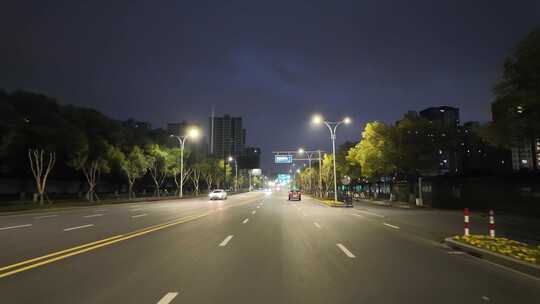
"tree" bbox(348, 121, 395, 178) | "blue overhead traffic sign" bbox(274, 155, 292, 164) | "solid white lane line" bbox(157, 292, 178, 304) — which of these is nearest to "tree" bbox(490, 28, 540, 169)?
"solid white lane line" bbox(157, 292, 178, 304)

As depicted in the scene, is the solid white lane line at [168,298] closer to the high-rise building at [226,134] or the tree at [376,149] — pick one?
the tree at [376,149]

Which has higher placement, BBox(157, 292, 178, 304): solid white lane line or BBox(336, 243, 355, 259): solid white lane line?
BBox(157, 292, 178, 304): solid white lane line

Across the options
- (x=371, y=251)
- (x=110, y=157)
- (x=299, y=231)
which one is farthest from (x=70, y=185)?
(x=371, y=251)

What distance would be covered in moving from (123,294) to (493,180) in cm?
3748

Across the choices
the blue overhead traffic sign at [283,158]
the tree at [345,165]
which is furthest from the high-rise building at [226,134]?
the tree at [345,165]

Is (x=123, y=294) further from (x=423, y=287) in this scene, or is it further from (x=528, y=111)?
(x=528, y=111)

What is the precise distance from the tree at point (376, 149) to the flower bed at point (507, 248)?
2990 cm

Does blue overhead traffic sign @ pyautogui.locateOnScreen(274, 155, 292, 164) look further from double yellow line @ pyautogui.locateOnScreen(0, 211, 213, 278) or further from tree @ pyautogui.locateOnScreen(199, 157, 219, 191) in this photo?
double yellow line @ pyautogui.locateOnScreen(0, 211, 213, 278)

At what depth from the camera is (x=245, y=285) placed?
7.29 m

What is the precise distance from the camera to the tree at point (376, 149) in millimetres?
42281

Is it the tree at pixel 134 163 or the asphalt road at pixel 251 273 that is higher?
the tree at pixel 134 163

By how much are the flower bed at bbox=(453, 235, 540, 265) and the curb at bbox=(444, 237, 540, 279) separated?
161 millimetres

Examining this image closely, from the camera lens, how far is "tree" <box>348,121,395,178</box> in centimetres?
4228

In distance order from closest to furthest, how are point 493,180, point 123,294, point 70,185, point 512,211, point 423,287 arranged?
point 123,294 → point 423,287 → point 512,211 → point 493,180 → point 70,185
